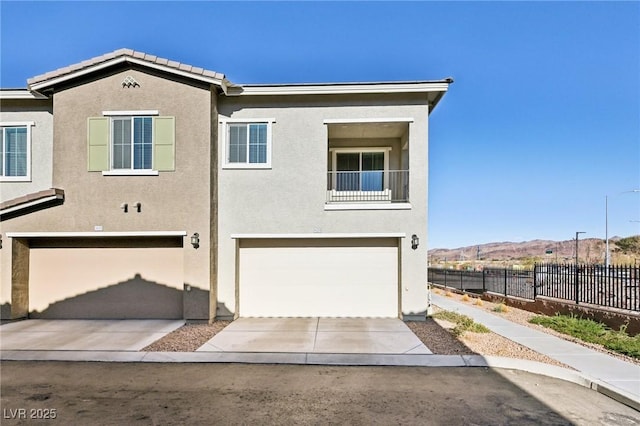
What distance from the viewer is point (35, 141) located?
1214 centimetres

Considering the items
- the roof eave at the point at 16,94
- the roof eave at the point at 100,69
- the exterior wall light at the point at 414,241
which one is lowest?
the exterior wall light at the point at 414,241

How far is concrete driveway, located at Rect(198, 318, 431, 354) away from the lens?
8500 millimetres

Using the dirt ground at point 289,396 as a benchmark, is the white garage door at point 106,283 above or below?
above

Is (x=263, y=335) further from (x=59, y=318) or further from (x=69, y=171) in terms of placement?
(x=69, y=171)

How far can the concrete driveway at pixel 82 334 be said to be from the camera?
343 inches

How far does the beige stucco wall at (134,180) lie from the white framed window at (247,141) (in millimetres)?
813

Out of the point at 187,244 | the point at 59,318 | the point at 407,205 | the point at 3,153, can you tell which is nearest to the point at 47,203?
the point at 3,153

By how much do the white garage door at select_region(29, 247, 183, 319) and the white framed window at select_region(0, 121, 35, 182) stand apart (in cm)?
262

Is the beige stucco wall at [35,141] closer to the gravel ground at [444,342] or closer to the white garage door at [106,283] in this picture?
the white garage door at [106,283]

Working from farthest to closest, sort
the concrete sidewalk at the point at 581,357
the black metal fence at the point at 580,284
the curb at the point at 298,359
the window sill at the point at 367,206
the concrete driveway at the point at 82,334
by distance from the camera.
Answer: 1. the window sill at the point at 367,206
2. the black metal fence at the point at 580,284
3. the concrete driveway at the point at 82,334
4. the curb at the point at 298,359
5. the concrete sidewalk at the point at 581,357

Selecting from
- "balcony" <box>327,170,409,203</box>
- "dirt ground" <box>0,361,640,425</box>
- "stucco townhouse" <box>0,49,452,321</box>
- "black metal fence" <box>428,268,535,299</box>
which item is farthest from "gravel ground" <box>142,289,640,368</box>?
"black metal fence" <box>428,268,535,299</box>

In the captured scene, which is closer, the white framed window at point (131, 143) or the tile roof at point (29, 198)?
the tile roof at point (29, 198)

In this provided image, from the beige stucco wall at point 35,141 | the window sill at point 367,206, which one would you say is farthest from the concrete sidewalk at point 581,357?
the beige stucco wall at point 35,141

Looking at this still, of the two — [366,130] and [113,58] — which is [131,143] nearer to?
[113,58]
